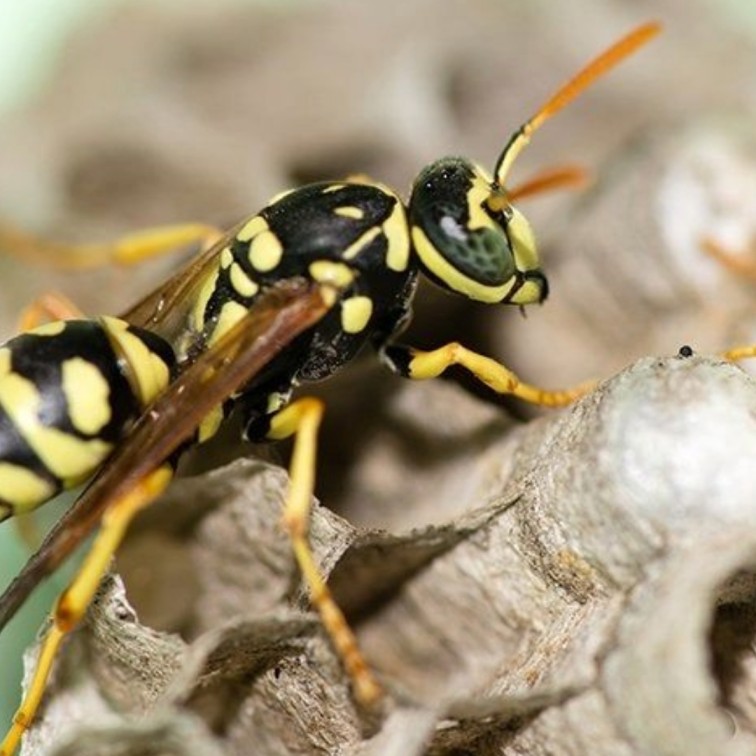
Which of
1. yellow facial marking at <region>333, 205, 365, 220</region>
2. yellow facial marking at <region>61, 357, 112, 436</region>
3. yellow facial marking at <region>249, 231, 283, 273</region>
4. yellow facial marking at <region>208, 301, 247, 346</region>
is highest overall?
yellow facial marking at <region>333, 205, 365, 220</region>

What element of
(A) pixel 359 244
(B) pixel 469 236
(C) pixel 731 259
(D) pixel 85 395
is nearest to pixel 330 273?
(A) pixel 359 244

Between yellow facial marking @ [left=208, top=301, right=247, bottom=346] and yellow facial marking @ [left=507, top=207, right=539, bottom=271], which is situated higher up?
yellow facial marking @ [left=507, top=207, right=539, bottom=271]

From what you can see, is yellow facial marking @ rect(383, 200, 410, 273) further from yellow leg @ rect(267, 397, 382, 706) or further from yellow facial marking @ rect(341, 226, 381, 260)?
yellow leg @ rect(267, 397, 382, 706)

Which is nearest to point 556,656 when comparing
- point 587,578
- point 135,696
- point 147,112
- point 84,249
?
point 587,578

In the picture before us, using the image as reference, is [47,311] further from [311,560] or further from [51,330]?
[311,560]

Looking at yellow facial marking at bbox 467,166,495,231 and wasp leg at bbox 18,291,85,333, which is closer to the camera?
yellow facial marking at bbox 467,166,495,231

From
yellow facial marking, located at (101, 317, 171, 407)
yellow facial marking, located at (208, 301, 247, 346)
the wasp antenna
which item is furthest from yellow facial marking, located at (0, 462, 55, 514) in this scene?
the wasp antenna

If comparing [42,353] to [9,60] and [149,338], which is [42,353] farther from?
[9,60]
